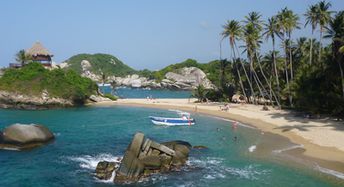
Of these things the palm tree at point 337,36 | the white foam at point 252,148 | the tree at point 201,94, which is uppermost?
the palm tree at point 337,36

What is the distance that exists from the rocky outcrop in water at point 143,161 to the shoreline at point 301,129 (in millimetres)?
12112

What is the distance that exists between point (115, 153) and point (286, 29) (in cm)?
4073

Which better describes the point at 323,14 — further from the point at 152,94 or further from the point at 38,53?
the point at 152,94

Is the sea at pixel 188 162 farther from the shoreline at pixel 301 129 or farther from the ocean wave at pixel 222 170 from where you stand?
the shoreline at pixel 301 129

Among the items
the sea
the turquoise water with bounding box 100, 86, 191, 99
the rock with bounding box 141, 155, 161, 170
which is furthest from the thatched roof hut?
the rock with bounding box 141, 155, 161, 170

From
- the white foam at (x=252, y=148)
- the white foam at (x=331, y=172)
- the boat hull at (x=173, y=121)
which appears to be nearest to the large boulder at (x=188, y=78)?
the boat hull at (x=173, y=121)

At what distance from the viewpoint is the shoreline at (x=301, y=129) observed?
1347 inches

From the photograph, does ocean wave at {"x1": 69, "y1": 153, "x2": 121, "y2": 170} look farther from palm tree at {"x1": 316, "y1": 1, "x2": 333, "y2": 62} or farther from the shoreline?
palm tree at {"x1": 316, "y1": 1, "x2": 333, "y2": 62}

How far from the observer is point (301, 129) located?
154ft

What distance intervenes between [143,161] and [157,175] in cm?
Result: 181

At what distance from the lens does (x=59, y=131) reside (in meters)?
50.4

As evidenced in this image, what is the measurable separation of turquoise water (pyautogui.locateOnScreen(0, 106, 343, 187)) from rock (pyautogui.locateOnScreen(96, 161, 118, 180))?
74 centimetres

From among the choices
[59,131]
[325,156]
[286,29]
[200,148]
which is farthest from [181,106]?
[325,156]

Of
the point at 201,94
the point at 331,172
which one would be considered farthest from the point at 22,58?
the point at 331,172
